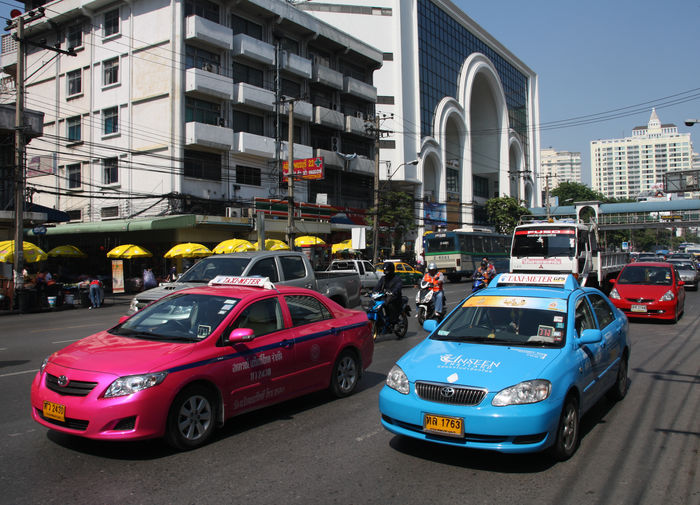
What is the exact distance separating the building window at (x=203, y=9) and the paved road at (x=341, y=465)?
31.1 m

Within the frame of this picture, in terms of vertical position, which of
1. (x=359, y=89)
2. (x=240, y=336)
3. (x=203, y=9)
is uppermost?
(x=203, y=9)

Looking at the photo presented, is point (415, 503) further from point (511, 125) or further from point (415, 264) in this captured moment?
point (511, 125)

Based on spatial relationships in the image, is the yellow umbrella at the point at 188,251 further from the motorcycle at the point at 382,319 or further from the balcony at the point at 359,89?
the balcony at the point at 359,89

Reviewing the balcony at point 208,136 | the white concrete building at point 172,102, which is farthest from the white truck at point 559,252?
the balcony at point 208,136

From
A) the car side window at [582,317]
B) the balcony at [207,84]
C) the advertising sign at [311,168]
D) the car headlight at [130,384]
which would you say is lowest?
the car headlight at [130,384]

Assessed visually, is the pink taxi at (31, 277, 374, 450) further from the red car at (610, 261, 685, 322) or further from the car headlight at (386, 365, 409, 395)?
the red car at (610, 261, 685, 322)

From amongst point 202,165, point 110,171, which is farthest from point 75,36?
point 202,165

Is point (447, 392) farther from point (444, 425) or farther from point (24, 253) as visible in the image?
point (24, 253)

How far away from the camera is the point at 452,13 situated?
64688mm

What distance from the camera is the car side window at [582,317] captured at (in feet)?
19.2

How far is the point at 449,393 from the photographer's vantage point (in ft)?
15.6

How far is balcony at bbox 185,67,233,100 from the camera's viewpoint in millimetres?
31594

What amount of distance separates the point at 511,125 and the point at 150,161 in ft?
200

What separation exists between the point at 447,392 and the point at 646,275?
1359cm
